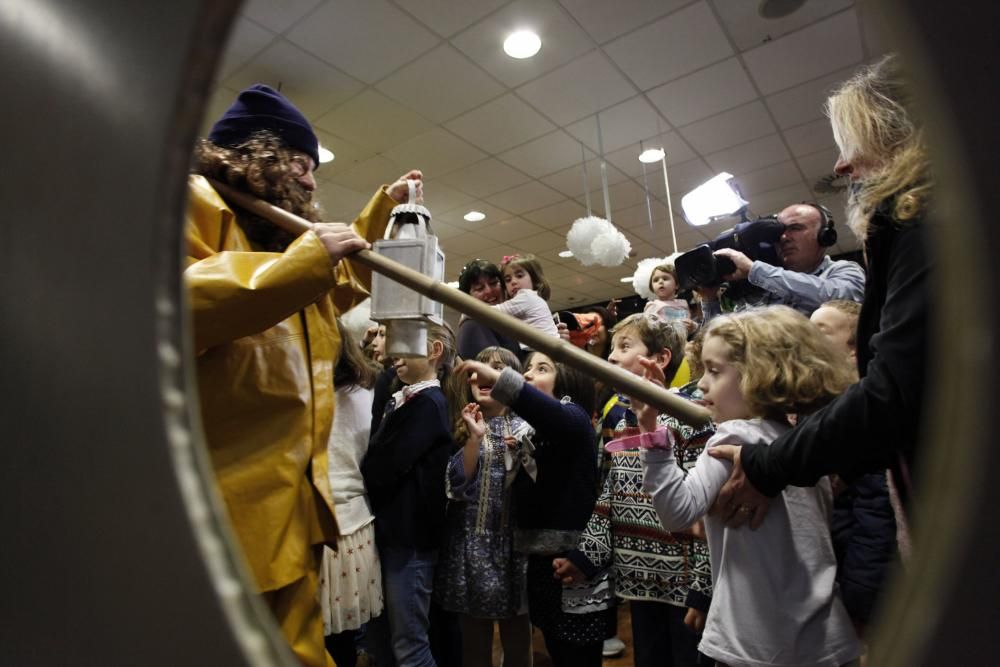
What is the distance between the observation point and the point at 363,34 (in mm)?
2051

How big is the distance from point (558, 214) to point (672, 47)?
217 cm

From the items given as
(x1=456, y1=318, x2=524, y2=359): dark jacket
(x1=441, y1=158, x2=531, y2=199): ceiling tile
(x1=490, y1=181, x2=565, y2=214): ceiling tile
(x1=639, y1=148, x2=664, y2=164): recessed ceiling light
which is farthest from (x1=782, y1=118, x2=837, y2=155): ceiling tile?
(x1=456, y1=318, x2=524, y2=359): dark jacket

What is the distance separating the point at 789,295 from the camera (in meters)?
1.18

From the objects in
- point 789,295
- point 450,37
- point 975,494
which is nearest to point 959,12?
point 975,494

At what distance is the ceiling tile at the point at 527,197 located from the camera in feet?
12.4

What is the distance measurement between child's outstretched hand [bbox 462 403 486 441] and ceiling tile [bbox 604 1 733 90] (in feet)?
6.02

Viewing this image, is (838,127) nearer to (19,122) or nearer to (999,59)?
(999,59)

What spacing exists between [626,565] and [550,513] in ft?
0.70

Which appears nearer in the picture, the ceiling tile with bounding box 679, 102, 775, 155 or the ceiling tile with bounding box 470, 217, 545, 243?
the ceiling tile with bounding box 679, 102, 775, 155

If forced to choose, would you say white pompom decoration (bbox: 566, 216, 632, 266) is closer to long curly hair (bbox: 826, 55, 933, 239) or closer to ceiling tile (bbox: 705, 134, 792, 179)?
ceiling tile (bbox: 705, 134, 792, 179)

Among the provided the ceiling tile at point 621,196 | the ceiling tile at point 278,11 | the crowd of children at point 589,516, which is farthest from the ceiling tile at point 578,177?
the crowd of children at point 589,516

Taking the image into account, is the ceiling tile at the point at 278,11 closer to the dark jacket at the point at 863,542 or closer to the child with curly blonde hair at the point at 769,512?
the child with curly blonde hair at the point at 769,512

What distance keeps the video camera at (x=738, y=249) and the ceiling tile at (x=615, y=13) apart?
3.95 feet

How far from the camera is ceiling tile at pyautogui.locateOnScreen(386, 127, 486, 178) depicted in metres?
2.95
